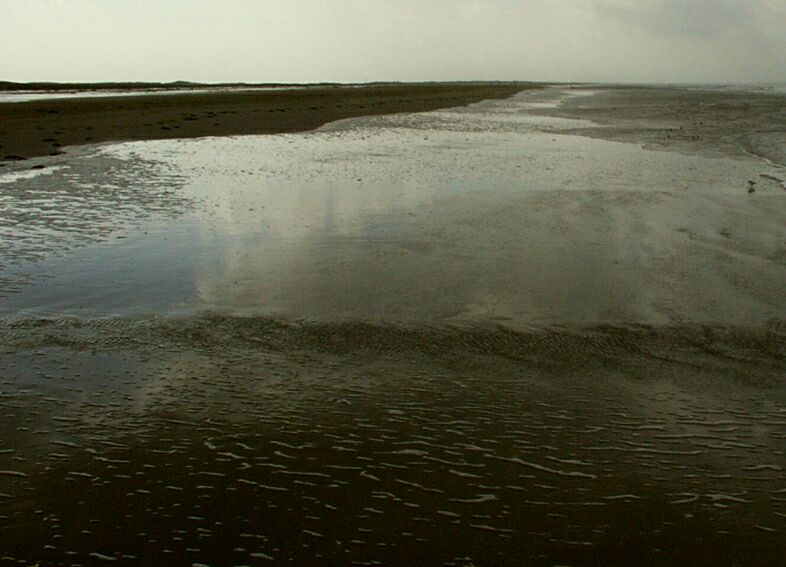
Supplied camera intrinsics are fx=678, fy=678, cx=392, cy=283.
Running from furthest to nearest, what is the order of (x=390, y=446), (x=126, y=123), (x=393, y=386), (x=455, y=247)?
(x=126, y=123), (x=455, y=247), (x=393, y=386), (x=390, y=446)

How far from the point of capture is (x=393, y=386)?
17.5 ft

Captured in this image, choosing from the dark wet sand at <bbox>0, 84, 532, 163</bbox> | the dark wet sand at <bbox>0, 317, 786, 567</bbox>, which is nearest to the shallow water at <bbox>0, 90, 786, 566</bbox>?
the dark wet sand at <bbox>0, 317, 786, 567</bbox>

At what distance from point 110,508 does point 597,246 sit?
7.42 m

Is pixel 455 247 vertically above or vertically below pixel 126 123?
below

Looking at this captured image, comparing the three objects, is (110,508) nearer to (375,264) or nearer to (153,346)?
(153,346)

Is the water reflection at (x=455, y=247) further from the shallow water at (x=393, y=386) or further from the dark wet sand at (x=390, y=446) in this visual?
the dark wet sand at (x=390, y=446)

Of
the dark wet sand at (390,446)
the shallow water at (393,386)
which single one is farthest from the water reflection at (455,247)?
the dark wet sand at (390,446)

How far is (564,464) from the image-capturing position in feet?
14.0

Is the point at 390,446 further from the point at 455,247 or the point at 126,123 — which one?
the point at 126,123

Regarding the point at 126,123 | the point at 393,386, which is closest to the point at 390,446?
the point at 393,386

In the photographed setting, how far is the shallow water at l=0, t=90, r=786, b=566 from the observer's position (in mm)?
3656

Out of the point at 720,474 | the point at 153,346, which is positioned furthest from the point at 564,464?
the point at 153,346

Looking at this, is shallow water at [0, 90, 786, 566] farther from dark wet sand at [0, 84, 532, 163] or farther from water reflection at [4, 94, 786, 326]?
dark wet sand at [0, 84, 532, 163]

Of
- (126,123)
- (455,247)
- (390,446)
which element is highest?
(126,123)
